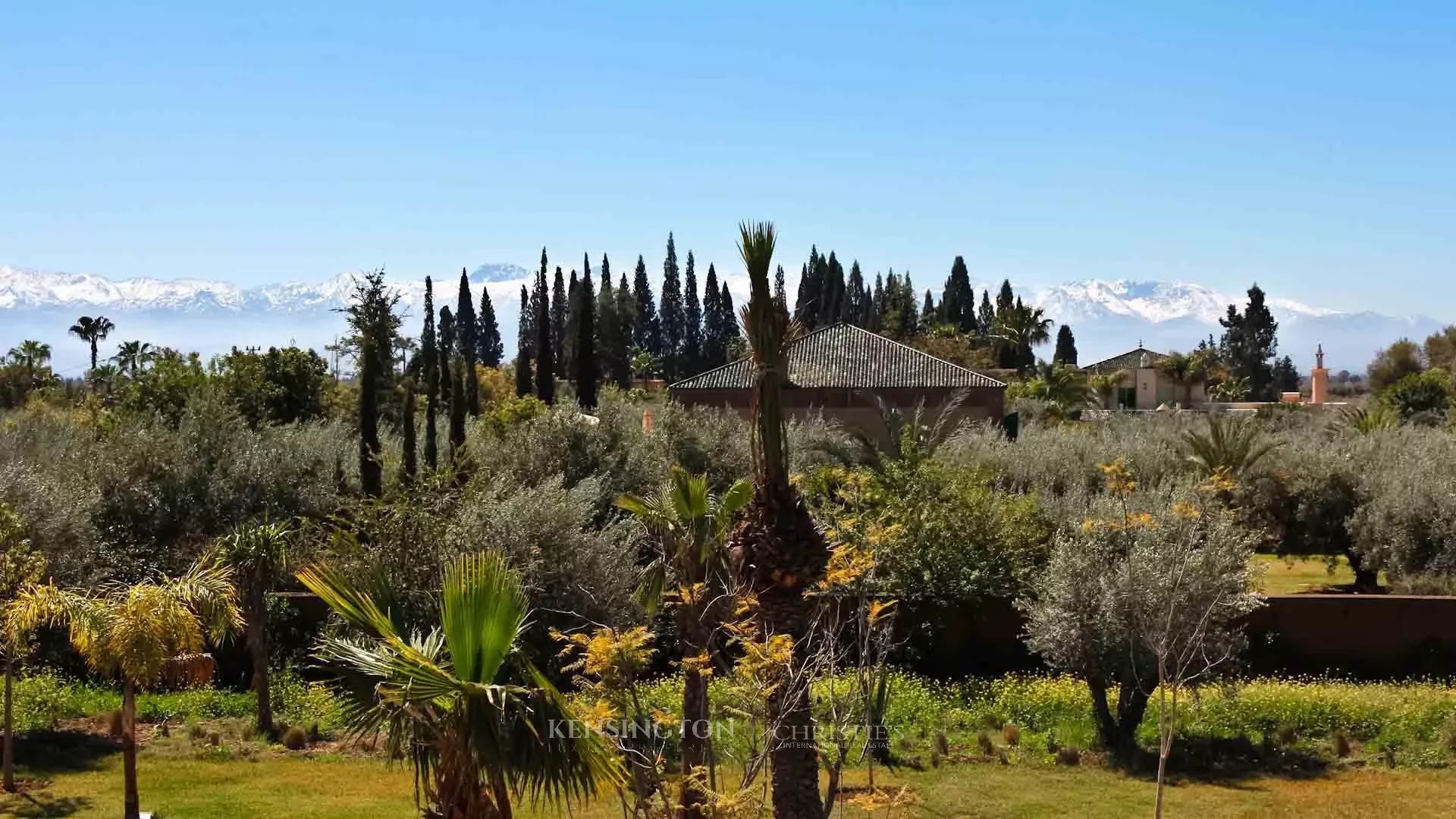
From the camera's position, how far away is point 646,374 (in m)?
107

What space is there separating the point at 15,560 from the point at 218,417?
11416 millimetres

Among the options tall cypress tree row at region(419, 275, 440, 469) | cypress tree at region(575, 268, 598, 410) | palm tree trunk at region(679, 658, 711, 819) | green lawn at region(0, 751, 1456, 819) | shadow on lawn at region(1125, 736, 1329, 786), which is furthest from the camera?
cypress tree at region(575, 268, 598, 410)

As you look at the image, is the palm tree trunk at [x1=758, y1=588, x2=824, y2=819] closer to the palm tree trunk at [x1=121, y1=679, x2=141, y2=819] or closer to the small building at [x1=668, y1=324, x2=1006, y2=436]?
the palm tree trunk at [x1=121, y1=679, x2=141, y2=819]

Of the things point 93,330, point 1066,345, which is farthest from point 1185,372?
point 93,330

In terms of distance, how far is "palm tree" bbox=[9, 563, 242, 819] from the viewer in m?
12.9

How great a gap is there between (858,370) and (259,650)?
27.8m


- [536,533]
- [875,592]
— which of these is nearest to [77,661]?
[536,533]

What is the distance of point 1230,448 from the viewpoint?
2994cm

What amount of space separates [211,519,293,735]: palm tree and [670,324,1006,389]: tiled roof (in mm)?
24478

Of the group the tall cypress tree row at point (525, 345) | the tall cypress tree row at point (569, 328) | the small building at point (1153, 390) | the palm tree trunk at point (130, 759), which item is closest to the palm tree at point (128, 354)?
the tall cypress tree row at point (525, 345)

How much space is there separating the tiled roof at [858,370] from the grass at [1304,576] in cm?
1198

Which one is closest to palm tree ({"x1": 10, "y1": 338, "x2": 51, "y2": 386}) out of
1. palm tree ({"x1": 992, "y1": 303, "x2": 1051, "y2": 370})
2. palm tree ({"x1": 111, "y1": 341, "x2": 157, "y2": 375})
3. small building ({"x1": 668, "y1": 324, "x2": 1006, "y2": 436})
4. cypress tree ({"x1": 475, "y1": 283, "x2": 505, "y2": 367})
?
palm tree ({"x1": 111, "y1": 341, "x2": 157, "y2": 375})

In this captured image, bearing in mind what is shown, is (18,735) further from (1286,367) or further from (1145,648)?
(1286,367)

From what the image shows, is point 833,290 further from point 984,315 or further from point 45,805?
point 45,805
